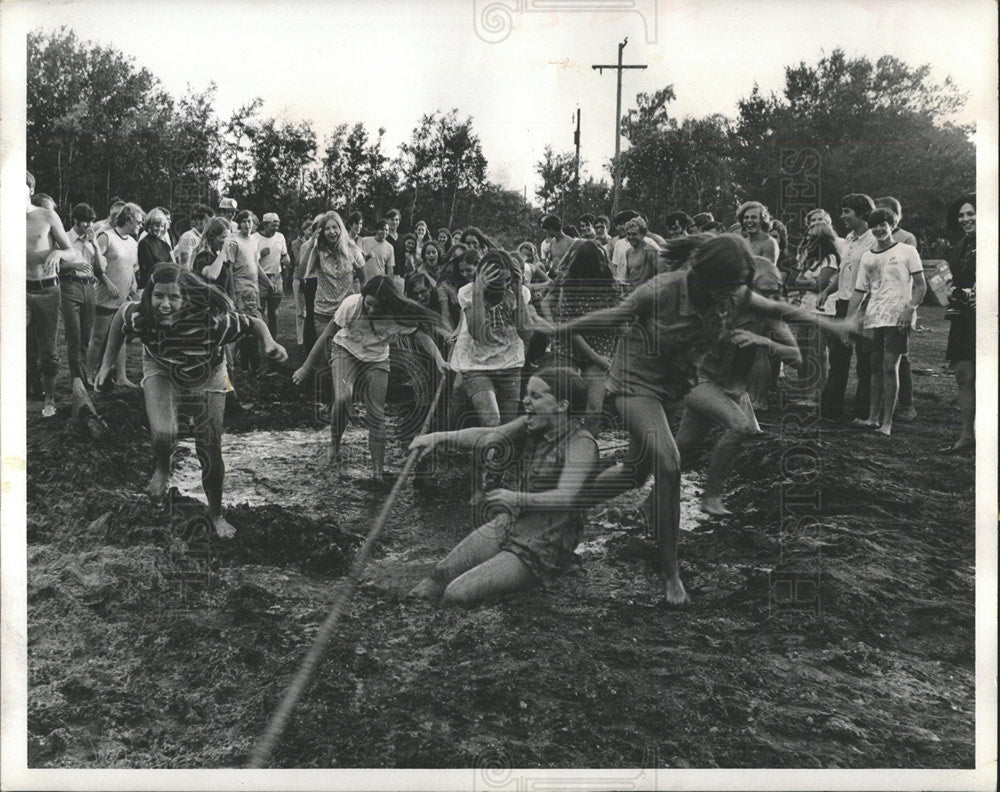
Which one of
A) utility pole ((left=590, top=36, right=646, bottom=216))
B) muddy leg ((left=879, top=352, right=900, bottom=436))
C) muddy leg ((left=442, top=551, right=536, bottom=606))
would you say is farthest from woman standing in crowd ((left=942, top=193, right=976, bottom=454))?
muddy leg ((left=442, top=551, right=536, bottom=606))

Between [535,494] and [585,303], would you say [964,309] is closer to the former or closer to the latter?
[585,303]

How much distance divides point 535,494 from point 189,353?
199 cm

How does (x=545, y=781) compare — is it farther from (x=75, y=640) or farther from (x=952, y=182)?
(x=952, y=182)

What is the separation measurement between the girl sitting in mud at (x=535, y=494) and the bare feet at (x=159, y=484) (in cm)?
190

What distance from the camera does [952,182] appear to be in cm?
467

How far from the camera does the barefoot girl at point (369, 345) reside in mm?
5891

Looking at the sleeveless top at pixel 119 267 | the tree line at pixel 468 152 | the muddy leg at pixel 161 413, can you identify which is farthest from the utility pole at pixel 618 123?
the sleeveless top at pixel 119 267

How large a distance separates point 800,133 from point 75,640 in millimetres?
4856

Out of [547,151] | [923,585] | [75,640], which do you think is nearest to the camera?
[75,640]

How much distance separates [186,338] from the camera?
186 inches

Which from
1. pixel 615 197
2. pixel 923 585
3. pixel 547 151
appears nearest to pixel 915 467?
pixel 923 585

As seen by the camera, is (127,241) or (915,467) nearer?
(915,467)

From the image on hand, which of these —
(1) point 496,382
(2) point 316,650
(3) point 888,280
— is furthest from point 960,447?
(2) point 316,650

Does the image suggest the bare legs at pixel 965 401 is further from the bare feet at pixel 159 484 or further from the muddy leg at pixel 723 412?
the bare feet at pixel 159 484
